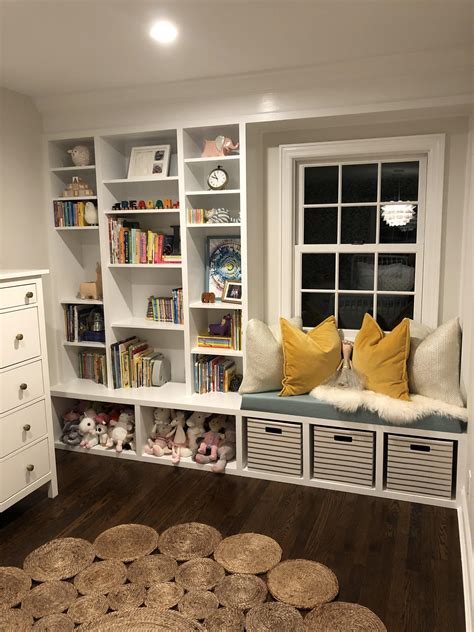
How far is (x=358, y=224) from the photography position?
345 centimetres

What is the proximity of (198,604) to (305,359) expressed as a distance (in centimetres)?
145

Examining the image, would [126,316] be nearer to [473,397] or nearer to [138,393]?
[138,393]

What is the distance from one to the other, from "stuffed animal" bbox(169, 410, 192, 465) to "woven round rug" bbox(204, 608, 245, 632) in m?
1.37

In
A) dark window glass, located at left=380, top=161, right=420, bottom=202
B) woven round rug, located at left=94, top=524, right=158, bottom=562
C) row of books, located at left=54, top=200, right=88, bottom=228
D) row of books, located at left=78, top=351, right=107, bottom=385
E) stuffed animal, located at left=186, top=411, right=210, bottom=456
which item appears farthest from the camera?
row of books, located at left=78, top=351, right=107, bottom=385

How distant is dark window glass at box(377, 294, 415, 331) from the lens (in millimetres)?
3400

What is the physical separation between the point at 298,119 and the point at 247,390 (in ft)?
5.42

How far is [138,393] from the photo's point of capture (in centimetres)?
362

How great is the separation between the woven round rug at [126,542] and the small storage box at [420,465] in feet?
4.46

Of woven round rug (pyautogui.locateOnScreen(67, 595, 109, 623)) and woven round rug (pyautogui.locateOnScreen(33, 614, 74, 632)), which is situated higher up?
woven round rug (pyautogui.locateOnScreen(67, 595, 109, 623))

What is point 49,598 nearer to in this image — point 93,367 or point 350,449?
point 350,449

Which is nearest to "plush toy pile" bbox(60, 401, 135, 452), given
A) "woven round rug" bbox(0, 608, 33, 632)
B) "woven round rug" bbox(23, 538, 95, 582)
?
"woven round rug" bbox(23, 538, 95, 582)

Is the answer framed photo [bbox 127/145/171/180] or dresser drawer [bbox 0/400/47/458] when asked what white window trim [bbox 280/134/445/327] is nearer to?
framed photo [bbox 127/145/171/180]

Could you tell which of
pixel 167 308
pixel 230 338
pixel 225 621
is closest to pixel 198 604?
pixel 225 621

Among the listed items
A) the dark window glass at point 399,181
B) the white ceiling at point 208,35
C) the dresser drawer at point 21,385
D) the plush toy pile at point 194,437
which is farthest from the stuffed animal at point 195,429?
the white ceiling at point 208,35
